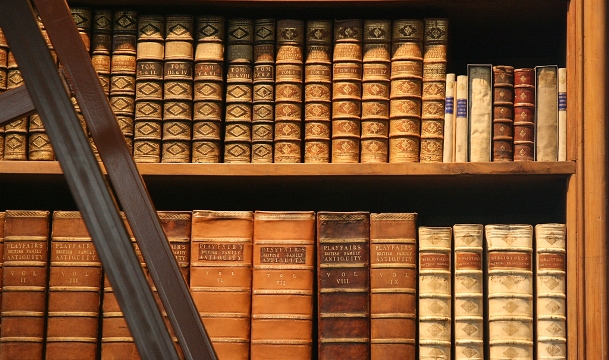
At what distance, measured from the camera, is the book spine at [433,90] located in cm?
156

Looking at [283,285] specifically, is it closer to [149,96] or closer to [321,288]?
[321,288]

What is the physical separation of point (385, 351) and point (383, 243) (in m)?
0.19

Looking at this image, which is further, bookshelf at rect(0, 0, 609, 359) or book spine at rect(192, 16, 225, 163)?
book spine at rect(192, 16, 225, 163)

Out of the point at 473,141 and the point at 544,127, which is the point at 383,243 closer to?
the point at 473,141

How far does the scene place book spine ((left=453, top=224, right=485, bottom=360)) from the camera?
1.51m

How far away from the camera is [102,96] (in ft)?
3.15

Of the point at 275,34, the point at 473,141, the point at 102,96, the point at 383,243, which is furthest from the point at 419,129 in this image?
the point at 102,96

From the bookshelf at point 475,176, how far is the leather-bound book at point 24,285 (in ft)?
0.30

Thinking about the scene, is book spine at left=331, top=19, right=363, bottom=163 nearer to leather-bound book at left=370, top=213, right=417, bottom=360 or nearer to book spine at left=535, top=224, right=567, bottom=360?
leather-bound book at left=370, top=213, right=417, bottom=360

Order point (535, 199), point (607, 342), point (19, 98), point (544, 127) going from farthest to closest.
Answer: point (535, 199) < point (544, 127) < point (607, 342) < point (19, 98)

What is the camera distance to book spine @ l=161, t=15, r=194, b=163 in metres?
1.58

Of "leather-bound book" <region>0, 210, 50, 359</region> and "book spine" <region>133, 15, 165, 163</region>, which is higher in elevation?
"book spine" <region>133, 15, 165, 163</region>

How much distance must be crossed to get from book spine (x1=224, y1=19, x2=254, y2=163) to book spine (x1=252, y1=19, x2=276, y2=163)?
0.04 ft

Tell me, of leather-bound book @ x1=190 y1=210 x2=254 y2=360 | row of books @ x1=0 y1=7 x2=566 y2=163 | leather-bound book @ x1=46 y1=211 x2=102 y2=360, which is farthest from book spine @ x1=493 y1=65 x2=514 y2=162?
leather-bound book @ x1=46 y1=211 x2=102 y2=360
